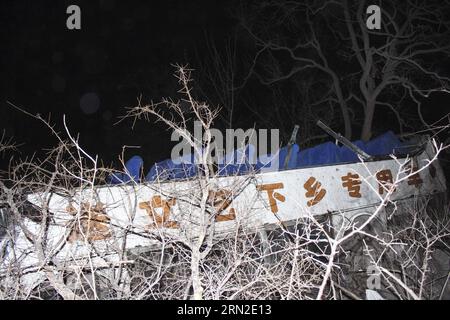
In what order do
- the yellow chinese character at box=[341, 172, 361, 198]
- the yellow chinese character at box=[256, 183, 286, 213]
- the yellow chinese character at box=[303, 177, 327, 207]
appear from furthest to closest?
the yellow chinese character at box=[341, 172, 361, 198] → the yellow chinese character at box=[303, 177, 327, 207] → the yellow chinese character at box=[256, 183, 286, 213]

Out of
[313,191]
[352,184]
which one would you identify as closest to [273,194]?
[313,191]

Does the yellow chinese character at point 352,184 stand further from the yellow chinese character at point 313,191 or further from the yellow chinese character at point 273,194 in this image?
the yellow chinese character at point 273,194

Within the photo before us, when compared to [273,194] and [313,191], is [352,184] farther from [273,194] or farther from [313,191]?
[273,194]

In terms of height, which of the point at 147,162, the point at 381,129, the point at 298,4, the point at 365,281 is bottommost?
the point at 365,281

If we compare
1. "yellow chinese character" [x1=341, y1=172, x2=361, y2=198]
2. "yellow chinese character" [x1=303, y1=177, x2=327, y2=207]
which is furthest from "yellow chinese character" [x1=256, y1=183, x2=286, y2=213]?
"yellow chinese character" [x1=341, y1=172, x2=361, y2=198]

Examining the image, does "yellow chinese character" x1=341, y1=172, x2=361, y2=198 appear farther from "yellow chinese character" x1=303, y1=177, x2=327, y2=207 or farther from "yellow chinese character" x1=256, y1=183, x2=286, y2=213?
"yellow chinese character" x1=256, y1=183, x2=286, y2=213

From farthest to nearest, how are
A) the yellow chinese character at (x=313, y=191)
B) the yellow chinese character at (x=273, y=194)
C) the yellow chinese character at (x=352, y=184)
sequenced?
1. the yellow chinese character at (x=352, y=184)
2. the yellow chinese character at (x=313, y=191)
3. the yellow chinese character at (x=273, y=194)

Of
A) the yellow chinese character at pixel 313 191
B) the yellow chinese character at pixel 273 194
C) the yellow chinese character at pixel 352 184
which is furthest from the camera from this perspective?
the yellow chinese character at pixel 352 184

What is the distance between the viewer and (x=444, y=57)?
50.4 ft

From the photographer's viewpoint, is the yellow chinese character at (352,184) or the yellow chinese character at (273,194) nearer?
the yellow chinese character at (273,194)

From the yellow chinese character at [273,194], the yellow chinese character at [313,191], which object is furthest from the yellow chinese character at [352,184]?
the yellow chinese character at [273,194]
